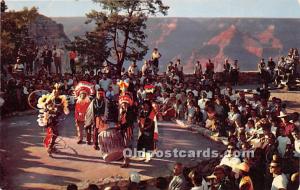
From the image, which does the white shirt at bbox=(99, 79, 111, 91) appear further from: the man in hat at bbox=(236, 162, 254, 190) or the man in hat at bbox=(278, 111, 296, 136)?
the man in hat at bbox=(236, 162, 254, 190)

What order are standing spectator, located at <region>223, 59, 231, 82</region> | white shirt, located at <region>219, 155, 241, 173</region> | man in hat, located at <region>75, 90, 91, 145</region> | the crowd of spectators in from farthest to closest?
standing spectator, located at <region>223, 59, 231, 82</region> → man in hat, located at <region>75, 90, 91, 145</region> → white shirt, located at <region>219, 155, 241, 173</region> → the crowd of spectators

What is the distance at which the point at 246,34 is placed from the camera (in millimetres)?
39469

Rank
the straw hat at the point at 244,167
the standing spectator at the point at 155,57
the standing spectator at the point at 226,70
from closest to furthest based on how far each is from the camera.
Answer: the straw hat at the point at 244,167, the standing spectator at the point at 155,57, the standing spectator at the point at 226,70


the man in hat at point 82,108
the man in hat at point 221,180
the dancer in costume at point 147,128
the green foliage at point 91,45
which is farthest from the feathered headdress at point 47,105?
the green foliage at point 91,45

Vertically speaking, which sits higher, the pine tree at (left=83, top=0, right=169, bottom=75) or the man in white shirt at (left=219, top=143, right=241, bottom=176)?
the pine tree at (left=83, top=0, right=169, bottom=75)

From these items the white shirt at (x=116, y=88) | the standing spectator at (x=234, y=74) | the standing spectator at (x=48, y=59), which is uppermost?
the standing spectator at (x=48, y=59)

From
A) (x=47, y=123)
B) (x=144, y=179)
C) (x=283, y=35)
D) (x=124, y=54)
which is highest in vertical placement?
(x=283, y=35)

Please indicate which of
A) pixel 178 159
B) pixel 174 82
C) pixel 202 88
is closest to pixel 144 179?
pixel 178 159

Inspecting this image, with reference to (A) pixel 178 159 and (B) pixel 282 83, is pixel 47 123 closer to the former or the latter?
(A) pixel 178 159

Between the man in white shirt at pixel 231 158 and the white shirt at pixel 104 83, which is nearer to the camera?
the man in white shirt at pixel 231 158

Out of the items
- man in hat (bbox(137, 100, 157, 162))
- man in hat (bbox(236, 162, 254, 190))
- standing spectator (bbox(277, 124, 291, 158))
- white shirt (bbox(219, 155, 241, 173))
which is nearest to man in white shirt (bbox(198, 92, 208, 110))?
man in hat (bbox(137, 100, 157, 162))

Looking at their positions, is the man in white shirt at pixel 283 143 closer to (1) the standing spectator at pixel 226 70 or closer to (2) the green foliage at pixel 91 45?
(1) the standing spectator at pixel 226 70

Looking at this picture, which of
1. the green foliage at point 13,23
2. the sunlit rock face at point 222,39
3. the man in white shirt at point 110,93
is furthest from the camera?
the sunlit rock face at point 222,39

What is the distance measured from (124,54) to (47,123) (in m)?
12.9
